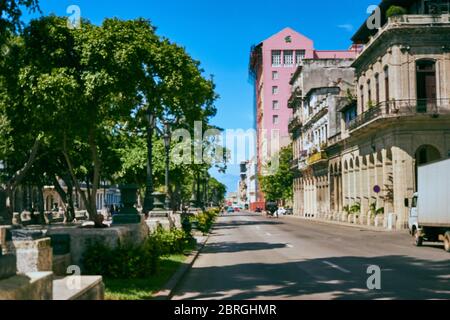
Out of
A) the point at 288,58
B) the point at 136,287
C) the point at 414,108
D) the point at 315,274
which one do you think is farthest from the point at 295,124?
the point at 136,287

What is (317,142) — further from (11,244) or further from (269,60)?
(11,244)

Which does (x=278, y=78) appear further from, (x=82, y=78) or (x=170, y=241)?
(x=82, y=78)

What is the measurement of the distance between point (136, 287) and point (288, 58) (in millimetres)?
116870

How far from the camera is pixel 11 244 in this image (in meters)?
8.57

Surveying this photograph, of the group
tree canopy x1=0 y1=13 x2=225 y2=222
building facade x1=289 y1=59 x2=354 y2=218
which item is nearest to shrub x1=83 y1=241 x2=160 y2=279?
tree canopy x1=0 y1=13 x2=225 y2=222

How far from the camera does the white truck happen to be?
21.8 m

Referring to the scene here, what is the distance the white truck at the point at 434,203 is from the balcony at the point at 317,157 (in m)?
40.3

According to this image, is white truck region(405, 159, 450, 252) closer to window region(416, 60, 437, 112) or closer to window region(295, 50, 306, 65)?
window region(416, 60, 437, 112)

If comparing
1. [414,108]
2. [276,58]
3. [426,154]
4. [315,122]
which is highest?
[276,58]

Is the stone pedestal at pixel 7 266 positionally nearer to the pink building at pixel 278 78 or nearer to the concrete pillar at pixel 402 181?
the concrete pillar at pixel 402 181

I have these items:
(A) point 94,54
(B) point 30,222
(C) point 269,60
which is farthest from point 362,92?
(C) point 269,60

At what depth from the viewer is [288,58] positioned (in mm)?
124812

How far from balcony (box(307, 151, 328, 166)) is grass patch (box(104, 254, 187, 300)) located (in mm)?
52445
